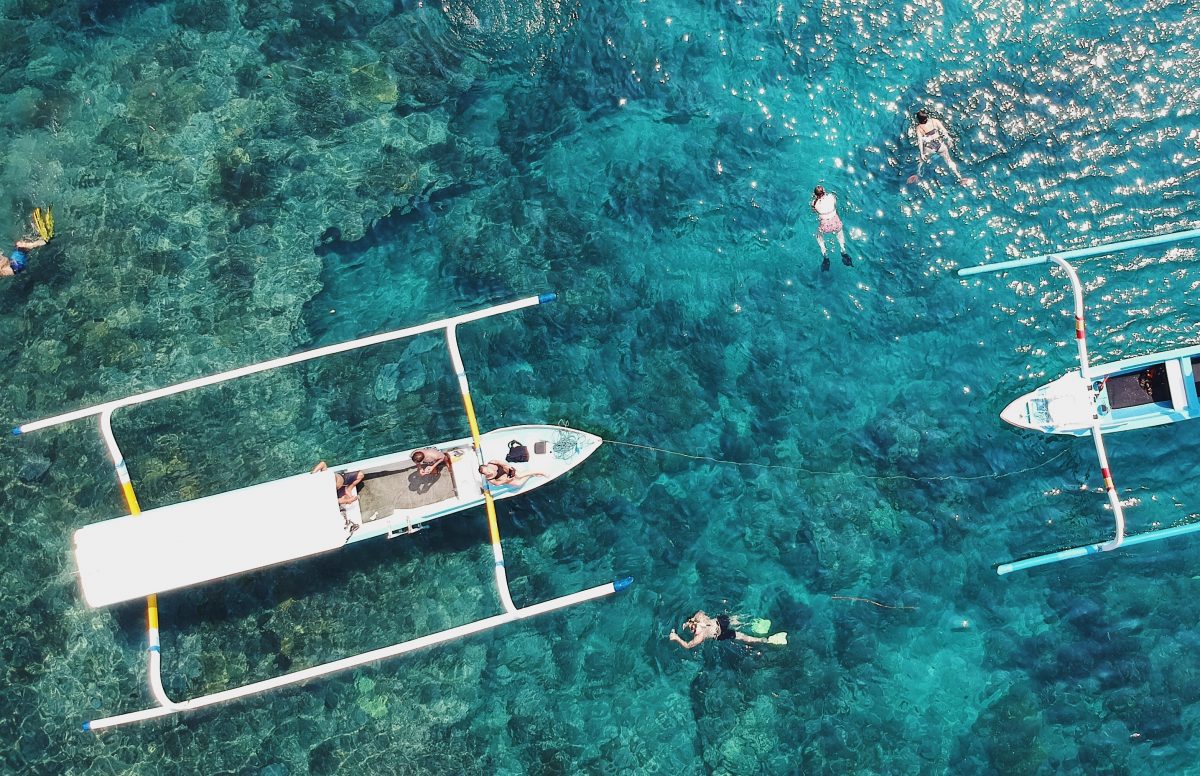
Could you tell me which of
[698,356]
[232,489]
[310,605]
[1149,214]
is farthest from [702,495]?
[1149,214]

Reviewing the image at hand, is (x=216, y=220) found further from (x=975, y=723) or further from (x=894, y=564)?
(x=975, y=723)

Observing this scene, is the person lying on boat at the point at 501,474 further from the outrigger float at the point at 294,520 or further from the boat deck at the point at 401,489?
the boat deck at the point at 401,489

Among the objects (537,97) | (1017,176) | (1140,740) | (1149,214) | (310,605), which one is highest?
(537,97)

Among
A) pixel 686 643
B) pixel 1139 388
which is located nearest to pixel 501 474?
pixel 686 643

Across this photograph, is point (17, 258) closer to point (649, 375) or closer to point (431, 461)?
point (431, 461)

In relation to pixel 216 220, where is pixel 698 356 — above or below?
below

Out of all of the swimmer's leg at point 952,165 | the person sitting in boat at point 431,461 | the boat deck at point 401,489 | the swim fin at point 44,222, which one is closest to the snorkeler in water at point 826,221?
the swimmer's leg at point 952,165
